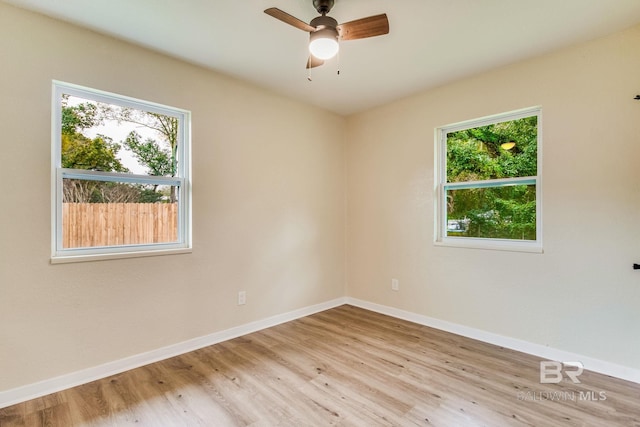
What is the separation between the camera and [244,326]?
309 centimetres

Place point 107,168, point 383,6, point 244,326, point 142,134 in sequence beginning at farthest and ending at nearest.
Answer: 1. point 244,326
2. point 142,134
3. point 107,168
4. point 383,6

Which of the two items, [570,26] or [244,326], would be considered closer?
[570,26]

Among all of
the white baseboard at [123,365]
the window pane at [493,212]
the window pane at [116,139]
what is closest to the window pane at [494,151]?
the window pane at [493,212]

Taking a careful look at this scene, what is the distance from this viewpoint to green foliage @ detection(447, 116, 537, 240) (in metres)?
2.72

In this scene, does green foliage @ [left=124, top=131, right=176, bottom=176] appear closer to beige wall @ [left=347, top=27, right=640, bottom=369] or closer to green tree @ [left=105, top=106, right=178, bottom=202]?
green tree @ [left=105, top=106, right=178, bottom=202]

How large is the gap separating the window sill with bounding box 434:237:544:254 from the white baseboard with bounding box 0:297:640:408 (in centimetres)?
81

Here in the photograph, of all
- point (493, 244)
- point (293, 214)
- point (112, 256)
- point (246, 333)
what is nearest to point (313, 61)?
point (293, 214)

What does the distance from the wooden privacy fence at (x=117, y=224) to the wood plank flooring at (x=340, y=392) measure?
1.02 meters

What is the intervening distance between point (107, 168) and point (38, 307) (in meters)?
1.06

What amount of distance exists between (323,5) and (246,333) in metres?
2.89

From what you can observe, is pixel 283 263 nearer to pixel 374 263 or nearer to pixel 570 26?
pixel 374 263

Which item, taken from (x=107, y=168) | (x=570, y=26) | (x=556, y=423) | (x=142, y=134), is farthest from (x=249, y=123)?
(x=556, y=423)

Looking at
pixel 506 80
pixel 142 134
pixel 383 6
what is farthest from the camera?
pixel 506 80

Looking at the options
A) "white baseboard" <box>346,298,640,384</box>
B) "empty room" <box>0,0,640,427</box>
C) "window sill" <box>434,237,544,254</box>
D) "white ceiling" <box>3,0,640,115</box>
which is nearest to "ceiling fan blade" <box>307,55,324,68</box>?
"empty room" <box>0,0,640,427</box>
